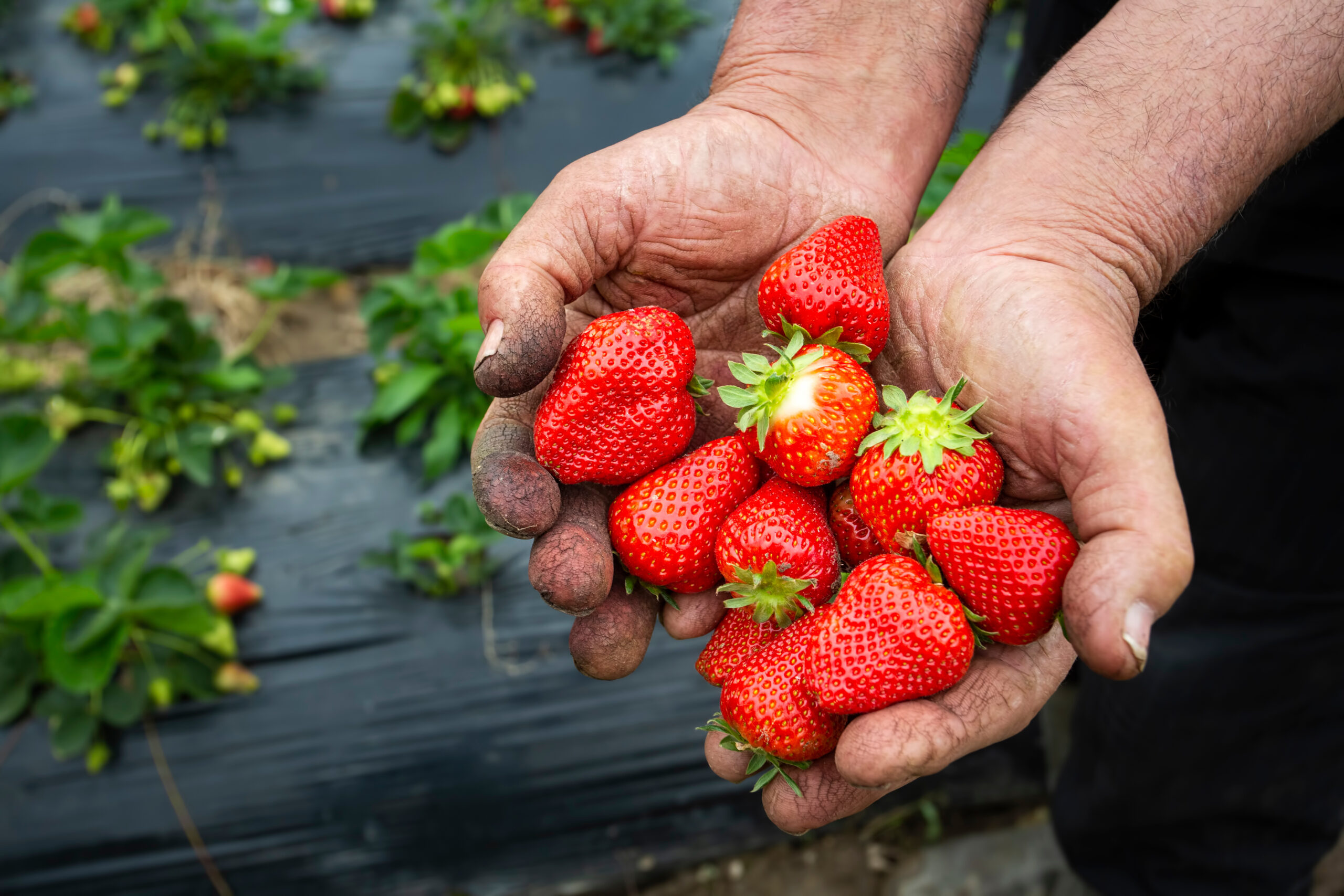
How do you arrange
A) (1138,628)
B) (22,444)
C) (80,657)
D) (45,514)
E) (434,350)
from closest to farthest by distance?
(1138,628) → (80,657) → (22,444) → (45,514) → (434,350)

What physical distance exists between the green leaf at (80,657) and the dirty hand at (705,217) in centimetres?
155

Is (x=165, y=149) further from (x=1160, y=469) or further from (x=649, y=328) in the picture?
(x=1160, y=469)

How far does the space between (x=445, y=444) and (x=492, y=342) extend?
157 cm

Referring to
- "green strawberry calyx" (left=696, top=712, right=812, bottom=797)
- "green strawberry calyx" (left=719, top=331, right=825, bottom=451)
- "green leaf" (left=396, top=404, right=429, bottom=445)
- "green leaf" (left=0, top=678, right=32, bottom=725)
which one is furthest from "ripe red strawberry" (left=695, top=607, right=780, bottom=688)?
"green leaf" (left=0, top=678, right=32, bottom=725)

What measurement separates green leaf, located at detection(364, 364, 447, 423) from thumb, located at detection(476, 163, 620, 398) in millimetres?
1340

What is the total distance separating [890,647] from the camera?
53.3 inches

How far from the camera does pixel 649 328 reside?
164 centimetres

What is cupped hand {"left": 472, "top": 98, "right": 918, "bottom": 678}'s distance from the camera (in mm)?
1529

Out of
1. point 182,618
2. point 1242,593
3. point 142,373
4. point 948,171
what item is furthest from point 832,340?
point 142,373

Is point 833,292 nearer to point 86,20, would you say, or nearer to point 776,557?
point 776,557

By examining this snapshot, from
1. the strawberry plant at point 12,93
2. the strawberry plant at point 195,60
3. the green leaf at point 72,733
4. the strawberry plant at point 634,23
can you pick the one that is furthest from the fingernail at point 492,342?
the strawberry plant at point 12,93

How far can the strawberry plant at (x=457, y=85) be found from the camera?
4.11m

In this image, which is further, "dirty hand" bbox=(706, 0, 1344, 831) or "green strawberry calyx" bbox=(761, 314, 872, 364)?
"green strawberry calyx" bbox=(761, 314, 872, 364)

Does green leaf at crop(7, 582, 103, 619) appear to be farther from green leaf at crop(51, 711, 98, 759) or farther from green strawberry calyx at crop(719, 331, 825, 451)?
green strawberry calyx at crop(719, 331, 825, 451)
